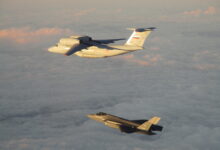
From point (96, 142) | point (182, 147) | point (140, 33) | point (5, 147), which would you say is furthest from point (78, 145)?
point (140, 33)

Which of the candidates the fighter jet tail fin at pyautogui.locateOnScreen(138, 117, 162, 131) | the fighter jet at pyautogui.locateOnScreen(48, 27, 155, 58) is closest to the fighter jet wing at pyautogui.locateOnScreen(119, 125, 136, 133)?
the fighter jet tail fin at pyautogui.locateOnScreen(138, 117, 162, 131)

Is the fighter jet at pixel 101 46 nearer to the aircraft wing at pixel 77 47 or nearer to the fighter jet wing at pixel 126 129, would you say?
the aircraft wing at pixel 77 47

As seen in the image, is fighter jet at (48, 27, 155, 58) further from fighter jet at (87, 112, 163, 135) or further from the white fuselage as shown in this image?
fighter jet at (87, 112, 163, 135)

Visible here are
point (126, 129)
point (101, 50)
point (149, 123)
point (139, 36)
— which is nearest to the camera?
point (149, 123)

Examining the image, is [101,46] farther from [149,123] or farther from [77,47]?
→ [149,123]

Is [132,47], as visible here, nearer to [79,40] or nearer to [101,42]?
[101,42]

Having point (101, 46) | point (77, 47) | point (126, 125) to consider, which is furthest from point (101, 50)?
point (126, 125)

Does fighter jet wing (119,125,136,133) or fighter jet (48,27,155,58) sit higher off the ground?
fighter jet (48,27,155,58)

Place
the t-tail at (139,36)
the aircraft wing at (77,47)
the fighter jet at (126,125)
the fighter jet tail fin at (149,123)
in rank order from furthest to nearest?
the t-tail at (139,36), the fighter jet at (126,125), the aircraft wing at (77,47), the fighter jet tail fin at (149,123)

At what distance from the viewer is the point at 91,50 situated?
64.9m

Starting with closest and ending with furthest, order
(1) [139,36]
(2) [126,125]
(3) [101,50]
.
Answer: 1. (2) [126,125]
2. (1) [139,36]
3. (3) [101,50]

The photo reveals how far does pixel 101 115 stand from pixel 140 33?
25.0m

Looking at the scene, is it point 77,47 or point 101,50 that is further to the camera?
point 101,50

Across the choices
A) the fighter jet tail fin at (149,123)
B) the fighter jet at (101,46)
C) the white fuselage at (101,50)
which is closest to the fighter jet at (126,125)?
the fighter jet tail fin at (149,123)
